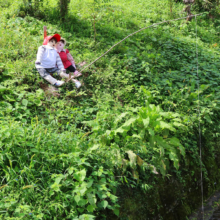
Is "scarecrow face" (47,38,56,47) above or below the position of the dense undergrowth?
above

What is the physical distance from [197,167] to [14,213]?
3064mm

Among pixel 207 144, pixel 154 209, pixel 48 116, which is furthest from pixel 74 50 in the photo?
pixel 154 209

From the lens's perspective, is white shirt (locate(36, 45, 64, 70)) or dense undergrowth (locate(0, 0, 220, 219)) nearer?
dense undergrowth (locate(0, 0, 220, 219))

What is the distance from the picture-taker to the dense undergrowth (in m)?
2.58

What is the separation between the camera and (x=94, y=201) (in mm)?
2506

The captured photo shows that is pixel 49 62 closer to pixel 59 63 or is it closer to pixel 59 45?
pixel 59 63

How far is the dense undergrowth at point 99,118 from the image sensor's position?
101 inches

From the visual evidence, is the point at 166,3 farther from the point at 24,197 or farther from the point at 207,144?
the point at 24,197

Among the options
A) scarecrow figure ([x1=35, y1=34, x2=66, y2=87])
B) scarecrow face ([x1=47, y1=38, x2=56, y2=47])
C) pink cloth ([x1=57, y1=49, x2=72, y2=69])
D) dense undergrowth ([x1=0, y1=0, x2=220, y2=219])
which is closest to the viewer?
dense undergrowth ([x1=0, y1=0, x2=220, y2=219])

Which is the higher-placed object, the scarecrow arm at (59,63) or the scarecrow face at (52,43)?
the scarecrow face at (52,43)

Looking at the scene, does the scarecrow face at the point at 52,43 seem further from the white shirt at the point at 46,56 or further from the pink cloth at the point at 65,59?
the pink cloth at the point at 65,59

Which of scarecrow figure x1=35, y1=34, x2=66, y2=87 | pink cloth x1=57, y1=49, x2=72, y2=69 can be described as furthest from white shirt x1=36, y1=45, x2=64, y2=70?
→ pink cloth x1=57, y1=49, x2=72, y2=69

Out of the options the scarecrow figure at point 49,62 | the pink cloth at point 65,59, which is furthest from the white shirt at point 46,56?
the pink cloth at point 65,59

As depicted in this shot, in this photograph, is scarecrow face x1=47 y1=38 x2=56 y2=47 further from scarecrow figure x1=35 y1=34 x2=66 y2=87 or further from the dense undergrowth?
the dense undergrowth
